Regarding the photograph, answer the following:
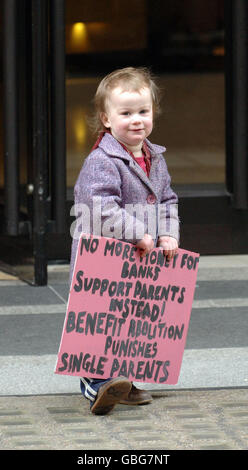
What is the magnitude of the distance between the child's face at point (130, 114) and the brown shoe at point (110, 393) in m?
1.07

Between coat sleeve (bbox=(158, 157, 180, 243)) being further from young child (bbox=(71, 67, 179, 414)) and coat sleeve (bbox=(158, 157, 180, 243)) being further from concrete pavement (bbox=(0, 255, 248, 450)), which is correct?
concrete pavement (bbox=(0, 255, 248, 450))

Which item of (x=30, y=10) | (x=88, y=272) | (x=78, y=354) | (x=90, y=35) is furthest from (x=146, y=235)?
(x=90, y=35)

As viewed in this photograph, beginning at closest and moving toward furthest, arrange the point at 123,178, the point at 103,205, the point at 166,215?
the point at 103,205
the point at 123,178
the point at 166,215

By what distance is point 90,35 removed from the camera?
9.10 metres

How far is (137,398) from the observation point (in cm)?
526

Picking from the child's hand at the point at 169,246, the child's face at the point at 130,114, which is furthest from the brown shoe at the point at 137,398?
the child's face at the point at 130,114

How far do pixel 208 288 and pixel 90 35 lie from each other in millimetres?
2387

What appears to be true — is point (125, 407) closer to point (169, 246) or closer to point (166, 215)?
point (169, 246)

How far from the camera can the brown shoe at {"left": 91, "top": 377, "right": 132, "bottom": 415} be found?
5023mm

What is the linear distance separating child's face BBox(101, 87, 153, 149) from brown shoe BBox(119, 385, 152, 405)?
1.16 meters

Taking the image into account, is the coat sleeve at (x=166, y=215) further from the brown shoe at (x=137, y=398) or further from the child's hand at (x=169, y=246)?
the brown shoe at (x=137, y=398)

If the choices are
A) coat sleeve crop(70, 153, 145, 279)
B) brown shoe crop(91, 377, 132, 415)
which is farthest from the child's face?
brown shoe crop(91, 377, 132, 415)

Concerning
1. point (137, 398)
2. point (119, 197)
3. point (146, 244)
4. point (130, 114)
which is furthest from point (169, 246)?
point (137, 398)

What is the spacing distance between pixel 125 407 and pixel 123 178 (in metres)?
1.07
